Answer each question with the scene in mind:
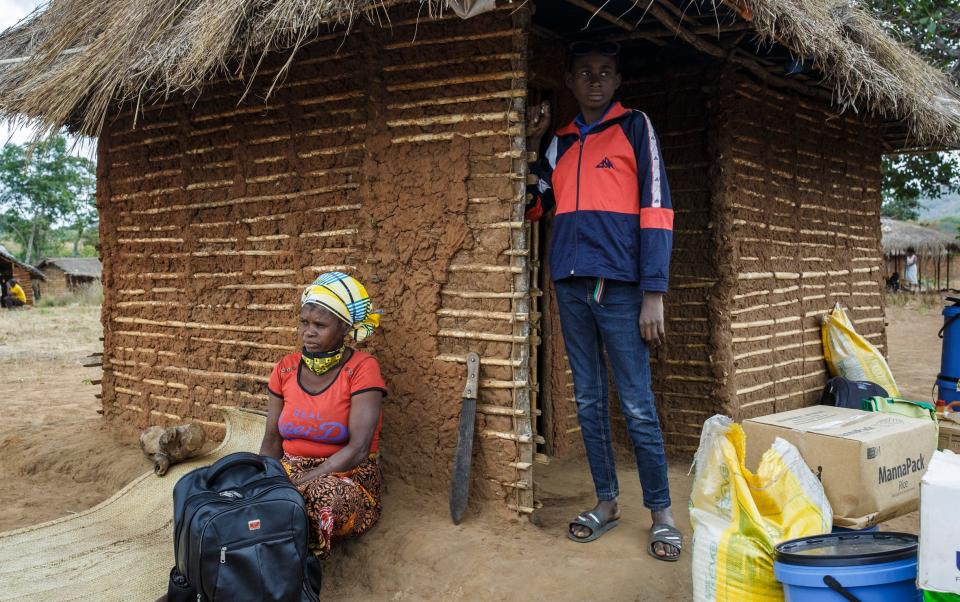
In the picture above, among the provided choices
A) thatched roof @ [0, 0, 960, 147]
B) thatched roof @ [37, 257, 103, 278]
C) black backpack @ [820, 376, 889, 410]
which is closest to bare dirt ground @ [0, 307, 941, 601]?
black backpack @ [820, 376, 889, 410]

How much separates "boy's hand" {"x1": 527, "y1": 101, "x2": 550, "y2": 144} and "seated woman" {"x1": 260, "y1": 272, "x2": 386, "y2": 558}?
1.09 meters

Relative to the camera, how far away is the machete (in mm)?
3318

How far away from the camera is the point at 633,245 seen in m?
2.98

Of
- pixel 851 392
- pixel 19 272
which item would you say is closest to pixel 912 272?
pixel 851 392

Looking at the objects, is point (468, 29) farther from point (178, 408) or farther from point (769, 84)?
point (178, 408)

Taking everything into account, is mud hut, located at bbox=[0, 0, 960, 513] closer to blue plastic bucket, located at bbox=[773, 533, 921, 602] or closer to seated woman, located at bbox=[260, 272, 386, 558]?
seated woman, located at bbox=[260, 272, 386, 558]

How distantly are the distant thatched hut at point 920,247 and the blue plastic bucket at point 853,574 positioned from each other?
74.7ft

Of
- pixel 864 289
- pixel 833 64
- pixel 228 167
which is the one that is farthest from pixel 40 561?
pixel 864 289

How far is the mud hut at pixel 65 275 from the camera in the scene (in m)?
28.1

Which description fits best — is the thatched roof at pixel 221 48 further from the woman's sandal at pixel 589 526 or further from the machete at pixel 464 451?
the woman's sandal at pixel 589 526

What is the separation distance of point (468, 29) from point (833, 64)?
2157 millimetres

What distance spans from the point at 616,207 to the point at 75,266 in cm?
3094

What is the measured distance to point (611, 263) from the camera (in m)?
2.95

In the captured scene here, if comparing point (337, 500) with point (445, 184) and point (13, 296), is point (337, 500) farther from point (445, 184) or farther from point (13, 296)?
point (13, 296)
